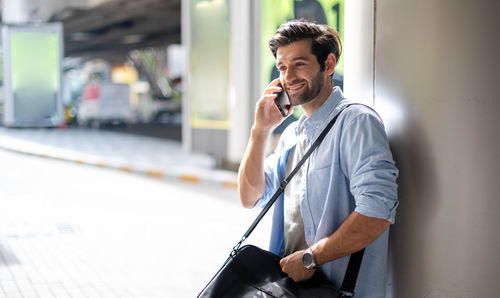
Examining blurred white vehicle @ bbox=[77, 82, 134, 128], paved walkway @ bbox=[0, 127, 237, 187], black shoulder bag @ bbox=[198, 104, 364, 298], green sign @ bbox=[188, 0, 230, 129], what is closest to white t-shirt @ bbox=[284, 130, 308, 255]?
black shoulder bag @ bbox=[198, 104, 364, 298]

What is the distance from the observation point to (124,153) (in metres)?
16.4

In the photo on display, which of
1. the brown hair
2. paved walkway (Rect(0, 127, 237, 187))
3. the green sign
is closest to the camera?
the brown hair

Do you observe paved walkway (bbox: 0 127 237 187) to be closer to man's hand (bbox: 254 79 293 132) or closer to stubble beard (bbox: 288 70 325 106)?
man's hand (bbox: 254 79 293 132)

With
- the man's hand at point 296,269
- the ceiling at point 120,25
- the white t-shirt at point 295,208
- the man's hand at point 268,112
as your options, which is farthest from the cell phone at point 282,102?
the ceiling at point 120,25

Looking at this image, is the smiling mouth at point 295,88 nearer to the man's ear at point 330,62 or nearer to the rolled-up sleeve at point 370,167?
the man's ear at point 330,62

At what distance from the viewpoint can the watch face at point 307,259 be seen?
2.48m

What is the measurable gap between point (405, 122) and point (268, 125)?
0.56m

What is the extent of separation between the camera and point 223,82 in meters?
13.2

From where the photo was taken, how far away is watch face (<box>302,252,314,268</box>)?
248cm

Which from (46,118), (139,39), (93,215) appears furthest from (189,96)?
(139,39)

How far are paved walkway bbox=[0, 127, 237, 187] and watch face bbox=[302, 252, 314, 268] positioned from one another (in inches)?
331

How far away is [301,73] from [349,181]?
1.54 feet

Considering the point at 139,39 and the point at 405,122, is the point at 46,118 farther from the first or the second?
the point at 405,122

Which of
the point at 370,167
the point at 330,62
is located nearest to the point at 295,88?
the point at 330,62
